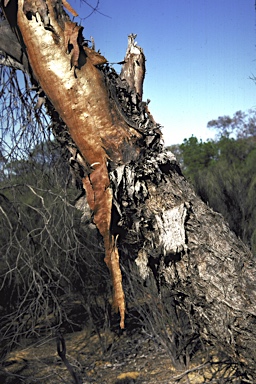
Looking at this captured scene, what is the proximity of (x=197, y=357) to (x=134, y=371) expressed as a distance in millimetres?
728

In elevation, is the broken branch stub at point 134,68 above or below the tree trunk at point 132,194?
above

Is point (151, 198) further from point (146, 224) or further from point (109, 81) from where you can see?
point (109, 81)

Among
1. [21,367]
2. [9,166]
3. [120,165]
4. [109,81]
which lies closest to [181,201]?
[120,165]

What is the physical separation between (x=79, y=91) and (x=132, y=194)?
361 millimetres

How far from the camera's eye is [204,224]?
1.30 m

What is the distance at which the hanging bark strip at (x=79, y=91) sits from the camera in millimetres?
1245

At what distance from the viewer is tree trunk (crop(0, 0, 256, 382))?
1249mm

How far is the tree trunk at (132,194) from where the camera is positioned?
4.10 feet

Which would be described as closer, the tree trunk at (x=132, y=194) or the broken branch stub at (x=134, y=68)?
the tree trunk at (x=132, y=194)

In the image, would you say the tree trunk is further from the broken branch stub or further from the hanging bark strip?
the broken branch stub

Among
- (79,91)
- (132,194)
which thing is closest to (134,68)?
(79,91)

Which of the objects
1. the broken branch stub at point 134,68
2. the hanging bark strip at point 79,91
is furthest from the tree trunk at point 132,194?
the broken branch stub at point 134,68

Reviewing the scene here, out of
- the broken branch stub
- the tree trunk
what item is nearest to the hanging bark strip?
the tree trunk

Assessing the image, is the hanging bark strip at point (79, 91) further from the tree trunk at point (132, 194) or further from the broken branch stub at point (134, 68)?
the broken branch stub at point (134, 68)
